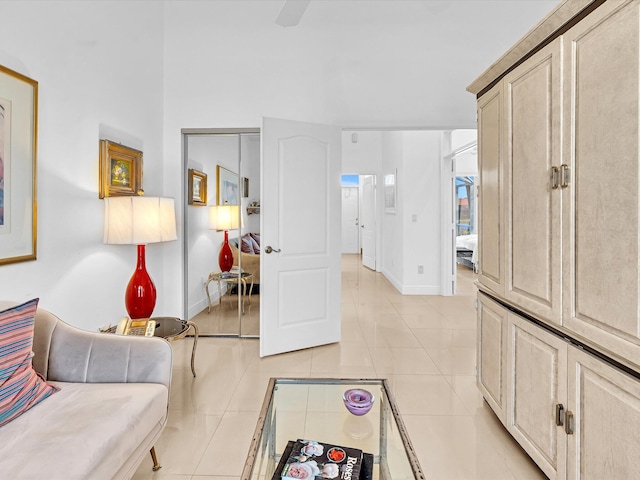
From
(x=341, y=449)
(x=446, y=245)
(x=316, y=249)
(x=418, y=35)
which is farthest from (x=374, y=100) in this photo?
(x=341, y=449)

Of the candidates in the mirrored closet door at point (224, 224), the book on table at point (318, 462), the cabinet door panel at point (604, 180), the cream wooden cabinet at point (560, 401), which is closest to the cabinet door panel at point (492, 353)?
the cream wooden cabinet at point (560, 401)

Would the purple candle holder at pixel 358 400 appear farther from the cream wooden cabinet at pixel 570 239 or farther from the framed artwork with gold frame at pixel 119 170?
the framed artwork with gold frame at pixel 119 170

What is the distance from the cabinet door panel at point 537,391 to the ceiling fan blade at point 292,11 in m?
2.59

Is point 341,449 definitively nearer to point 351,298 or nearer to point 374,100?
point 374,100

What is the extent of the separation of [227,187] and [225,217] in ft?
0.95

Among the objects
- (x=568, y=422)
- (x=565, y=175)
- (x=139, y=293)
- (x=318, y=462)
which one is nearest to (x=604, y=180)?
(x=565, y=175)

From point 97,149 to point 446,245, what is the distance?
459cm

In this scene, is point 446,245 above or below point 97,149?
below

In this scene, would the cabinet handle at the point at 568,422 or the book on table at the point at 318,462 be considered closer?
the book on table at the point at 318,462

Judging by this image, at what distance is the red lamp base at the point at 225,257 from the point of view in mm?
3682

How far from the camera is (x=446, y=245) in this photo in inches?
219

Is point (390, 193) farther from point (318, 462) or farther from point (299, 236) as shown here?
point (318, 462)

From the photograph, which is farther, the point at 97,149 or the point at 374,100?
the point at 374,100

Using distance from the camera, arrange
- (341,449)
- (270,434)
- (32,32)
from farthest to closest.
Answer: (32,32) < (270,434) < (341,449)
